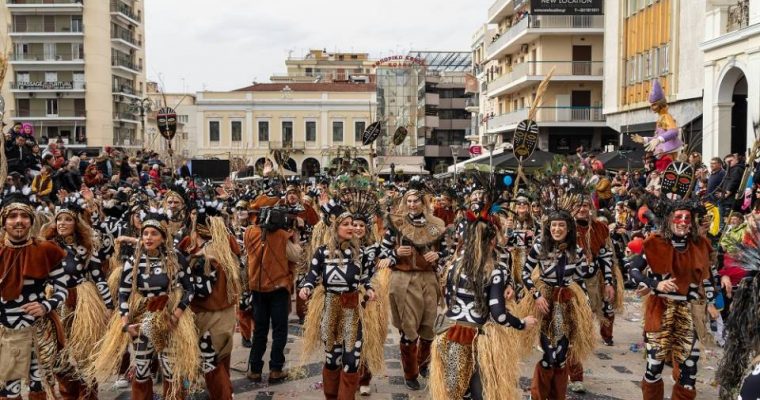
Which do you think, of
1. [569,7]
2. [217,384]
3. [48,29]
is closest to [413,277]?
[217,384]

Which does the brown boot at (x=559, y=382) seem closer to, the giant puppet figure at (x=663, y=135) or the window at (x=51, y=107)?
the giant puppet figure at (x=663, y=135)

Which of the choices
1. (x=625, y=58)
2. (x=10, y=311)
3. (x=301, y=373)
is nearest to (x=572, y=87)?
(x=625, y=58)

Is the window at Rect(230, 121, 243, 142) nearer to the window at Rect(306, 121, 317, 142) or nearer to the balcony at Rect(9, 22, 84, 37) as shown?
the window at Rect(306, 121, 317, 142)

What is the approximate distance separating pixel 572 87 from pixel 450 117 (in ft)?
91.6

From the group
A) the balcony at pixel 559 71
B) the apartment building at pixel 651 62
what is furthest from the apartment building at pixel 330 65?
the apartment building at pixel 651 62

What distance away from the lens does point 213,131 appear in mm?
58125

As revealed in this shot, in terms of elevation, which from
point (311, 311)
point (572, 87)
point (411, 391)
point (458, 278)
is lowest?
point (411, 391)

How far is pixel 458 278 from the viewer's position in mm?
5523

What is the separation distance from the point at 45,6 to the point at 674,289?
5584cm

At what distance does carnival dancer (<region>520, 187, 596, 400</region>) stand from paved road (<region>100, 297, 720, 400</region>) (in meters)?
0.42

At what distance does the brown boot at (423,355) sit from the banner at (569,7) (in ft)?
92.8

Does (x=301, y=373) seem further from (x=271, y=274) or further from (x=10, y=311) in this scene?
(x=10, y=311)

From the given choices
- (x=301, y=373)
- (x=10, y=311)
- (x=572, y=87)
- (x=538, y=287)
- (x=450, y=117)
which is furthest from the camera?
(x=450, y=117)

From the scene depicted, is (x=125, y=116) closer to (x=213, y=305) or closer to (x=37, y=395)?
(x=213, y=305)
